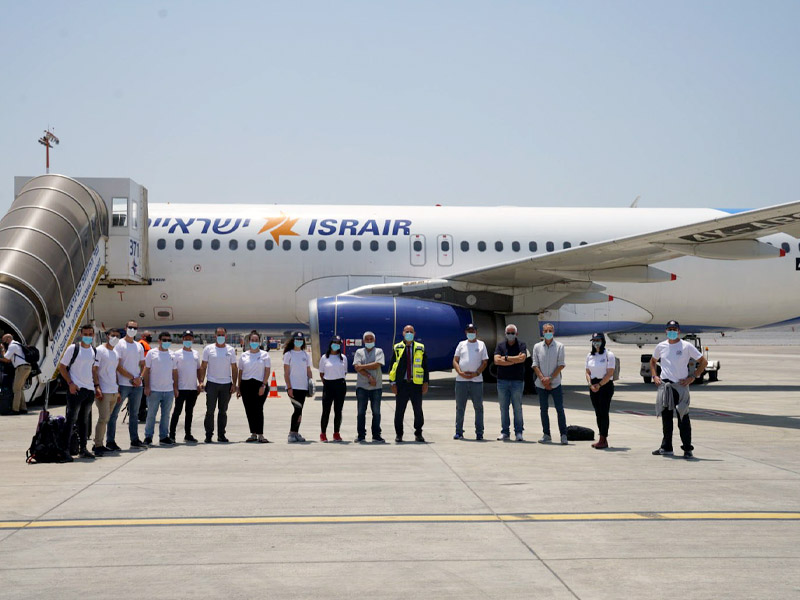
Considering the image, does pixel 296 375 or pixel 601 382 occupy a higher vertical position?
pixel 296 375

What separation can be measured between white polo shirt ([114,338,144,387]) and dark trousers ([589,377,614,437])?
5792mm

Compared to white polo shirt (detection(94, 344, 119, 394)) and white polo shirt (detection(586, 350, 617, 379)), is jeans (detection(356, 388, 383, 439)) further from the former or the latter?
white polo shirt (detection(94, 344, 119, 394))

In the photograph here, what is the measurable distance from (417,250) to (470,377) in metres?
7.90

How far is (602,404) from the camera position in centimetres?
1066

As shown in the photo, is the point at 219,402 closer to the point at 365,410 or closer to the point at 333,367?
the point at 333,367

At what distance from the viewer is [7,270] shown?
14094 millimetres

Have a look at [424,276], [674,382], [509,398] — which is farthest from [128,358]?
[424,276]

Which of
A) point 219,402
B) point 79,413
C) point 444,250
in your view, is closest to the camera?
point 79,413

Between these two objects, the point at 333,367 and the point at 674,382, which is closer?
the point at 674,382

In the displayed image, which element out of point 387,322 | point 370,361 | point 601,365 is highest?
point 387,322

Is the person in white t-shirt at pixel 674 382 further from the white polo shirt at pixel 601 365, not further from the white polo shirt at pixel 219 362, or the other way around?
the white polo shirt at pixel 219 362

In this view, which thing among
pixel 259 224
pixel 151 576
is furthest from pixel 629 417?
pixel 151 576

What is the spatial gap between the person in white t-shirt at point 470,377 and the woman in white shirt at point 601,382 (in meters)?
1.47

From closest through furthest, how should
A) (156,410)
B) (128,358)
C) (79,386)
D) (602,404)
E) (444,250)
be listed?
(79,386) → (128,358) → (602,404) → (156,410) → (444,250)
